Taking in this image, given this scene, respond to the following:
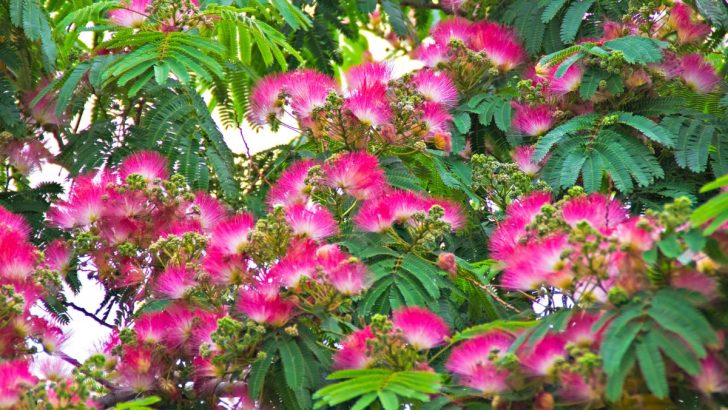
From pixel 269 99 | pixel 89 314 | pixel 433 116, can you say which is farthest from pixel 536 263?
pixel 89 314

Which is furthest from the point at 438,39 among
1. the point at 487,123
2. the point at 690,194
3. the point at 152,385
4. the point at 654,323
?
the point at 654,323

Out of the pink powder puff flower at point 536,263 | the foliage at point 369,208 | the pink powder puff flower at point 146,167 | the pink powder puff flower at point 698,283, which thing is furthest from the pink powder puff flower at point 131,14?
the pink powder puff flower at point 698,283

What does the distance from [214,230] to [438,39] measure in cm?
176

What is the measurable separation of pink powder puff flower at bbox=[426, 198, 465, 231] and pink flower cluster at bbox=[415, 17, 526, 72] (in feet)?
3.28

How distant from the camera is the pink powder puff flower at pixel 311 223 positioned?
511cm

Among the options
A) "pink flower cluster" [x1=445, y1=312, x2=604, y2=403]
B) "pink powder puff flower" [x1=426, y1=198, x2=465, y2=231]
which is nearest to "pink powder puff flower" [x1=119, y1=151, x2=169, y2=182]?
"pink powder puff flower" [x1=426, y1=198, x2=465, y2=231]

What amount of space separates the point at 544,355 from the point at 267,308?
102cm

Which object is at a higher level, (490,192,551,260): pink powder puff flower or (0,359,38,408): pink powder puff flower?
(490,192,551,260): pink powder puff flower

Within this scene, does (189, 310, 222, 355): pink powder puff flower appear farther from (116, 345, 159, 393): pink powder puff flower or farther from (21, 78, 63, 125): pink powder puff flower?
(21, 78, 63, 125): pink powder puff flower

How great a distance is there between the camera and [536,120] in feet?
19.8

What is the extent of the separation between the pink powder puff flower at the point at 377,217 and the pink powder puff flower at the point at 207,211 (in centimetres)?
65

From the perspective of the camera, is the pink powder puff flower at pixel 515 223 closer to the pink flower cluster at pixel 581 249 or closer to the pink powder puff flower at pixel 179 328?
the pink flower cluster at pixel 581 249

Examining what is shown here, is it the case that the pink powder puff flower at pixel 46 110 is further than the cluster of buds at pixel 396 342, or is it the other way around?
the pink powder puff flower at pixel 46 110

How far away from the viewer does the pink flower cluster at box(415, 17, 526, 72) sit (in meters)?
6.35
